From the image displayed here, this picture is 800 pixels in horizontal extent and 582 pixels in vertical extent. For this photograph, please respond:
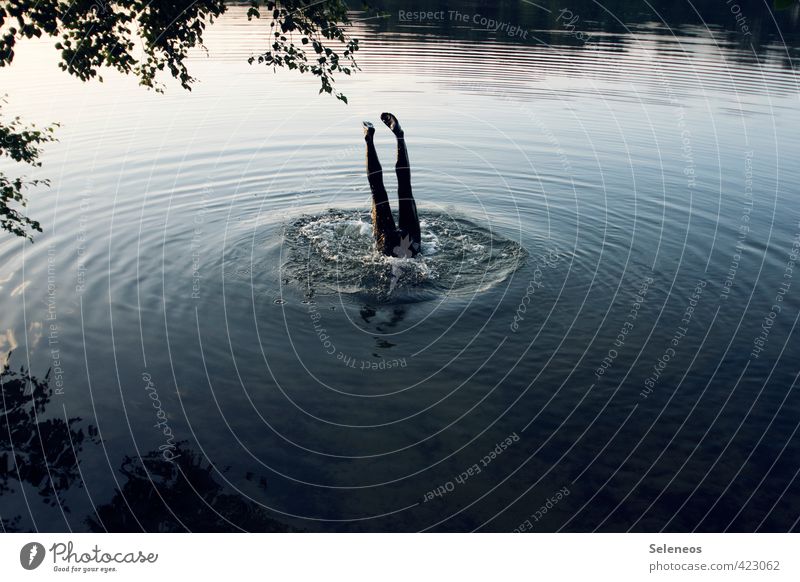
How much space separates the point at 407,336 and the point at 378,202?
434cm

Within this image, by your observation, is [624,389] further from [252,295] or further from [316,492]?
[252,295]

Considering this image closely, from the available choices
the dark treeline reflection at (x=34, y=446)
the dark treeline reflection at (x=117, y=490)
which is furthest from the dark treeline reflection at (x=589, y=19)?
the dark treeline reflection at (x=117, y=490)

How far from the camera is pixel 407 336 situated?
15.9m

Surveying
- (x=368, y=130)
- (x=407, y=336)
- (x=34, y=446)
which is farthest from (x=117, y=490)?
(x=368, y=130)

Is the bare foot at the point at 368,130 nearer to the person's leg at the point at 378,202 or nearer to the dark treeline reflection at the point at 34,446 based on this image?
the person's leg at the point at 378,202

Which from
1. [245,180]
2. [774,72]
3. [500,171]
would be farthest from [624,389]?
[774,72]

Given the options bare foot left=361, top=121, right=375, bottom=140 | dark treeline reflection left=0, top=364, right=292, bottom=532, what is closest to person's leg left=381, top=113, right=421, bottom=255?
bare foot left=361, top=121, right=375, bottom=140

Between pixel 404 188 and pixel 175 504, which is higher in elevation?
pixel 404 188

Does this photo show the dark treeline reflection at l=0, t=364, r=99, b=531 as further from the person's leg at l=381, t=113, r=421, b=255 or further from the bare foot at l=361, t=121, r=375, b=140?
the bare foot at l=361, t=121, r=375, b=140

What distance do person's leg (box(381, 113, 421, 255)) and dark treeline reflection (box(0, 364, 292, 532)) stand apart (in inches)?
367

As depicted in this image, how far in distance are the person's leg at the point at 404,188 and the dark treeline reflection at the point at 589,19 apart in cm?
5443

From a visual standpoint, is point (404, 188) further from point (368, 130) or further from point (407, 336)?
point (407, 336)

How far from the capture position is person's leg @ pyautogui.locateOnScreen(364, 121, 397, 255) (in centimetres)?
1758

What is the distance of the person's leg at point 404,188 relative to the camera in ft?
54.8
